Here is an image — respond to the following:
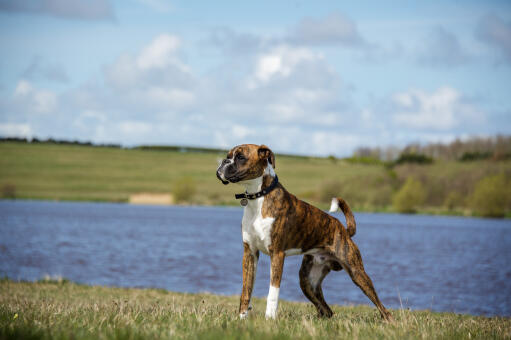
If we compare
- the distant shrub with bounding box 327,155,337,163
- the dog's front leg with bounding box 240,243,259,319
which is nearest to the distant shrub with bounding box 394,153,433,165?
the distant shrub with bounding box 327,155,337,163

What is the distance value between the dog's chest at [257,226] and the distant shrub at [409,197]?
8773 centimetres

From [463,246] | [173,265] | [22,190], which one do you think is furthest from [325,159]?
[173,265]

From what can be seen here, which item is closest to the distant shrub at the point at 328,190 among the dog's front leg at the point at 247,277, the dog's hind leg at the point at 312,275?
the dog's hind leg at the point at 312,275

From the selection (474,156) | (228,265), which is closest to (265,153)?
(228,265)

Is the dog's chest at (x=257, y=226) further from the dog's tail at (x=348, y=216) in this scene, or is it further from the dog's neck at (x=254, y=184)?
the dog's tail at (x=348, y=216)

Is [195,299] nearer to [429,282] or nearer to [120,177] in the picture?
[429,282]

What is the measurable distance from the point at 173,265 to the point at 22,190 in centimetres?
9067

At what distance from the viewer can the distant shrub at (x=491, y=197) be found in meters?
80.2

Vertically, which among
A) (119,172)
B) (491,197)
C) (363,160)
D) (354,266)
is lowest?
(119,172)

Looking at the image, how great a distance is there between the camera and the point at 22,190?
4321 inches

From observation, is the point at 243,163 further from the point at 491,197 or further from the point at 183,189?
the point at 183,189

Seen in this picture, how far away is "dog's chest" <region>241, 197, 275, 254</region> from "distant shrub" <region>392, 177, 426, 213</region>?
3454 inches

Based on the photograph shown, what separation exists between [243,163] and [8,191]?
111 metres

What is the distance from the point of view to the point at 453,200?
91625mm
